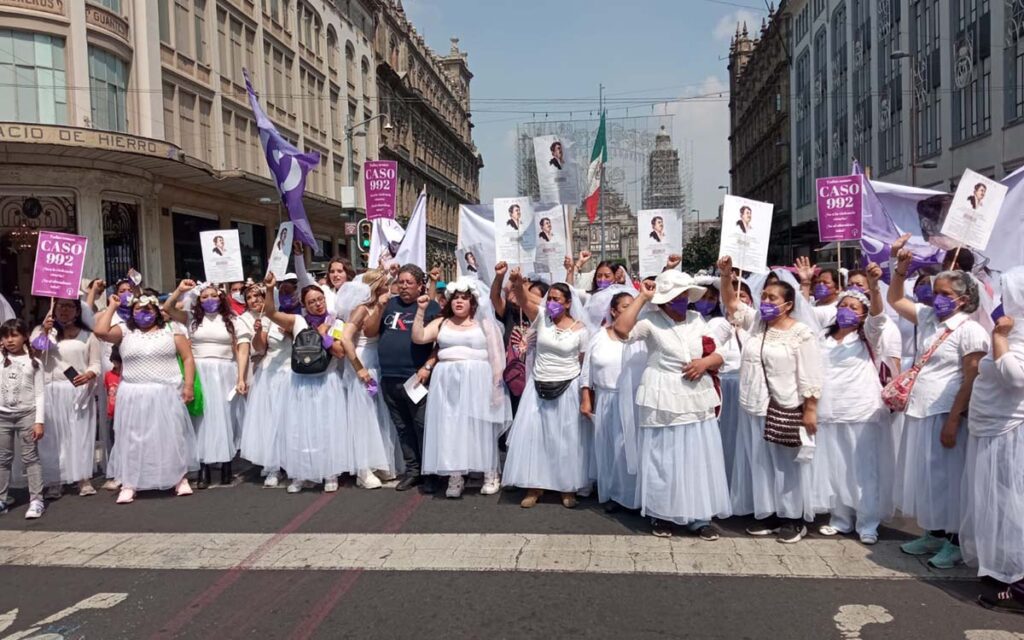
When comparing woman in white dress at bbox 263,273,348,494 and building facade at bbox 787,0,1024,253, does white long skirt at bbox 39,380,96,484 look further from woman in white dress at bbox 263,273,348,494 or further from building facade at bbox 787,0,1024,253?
building facade at bbox 787,0,1024,253

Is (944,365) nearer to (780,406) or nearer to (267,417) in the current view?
(780,406)

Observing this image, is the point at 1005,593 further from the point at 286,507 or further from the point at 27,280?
the point at 27,280

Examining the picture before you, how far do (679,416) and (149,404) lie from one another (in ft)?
15.3

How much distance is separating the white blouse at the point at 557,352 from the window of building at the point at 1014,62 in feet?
68.2

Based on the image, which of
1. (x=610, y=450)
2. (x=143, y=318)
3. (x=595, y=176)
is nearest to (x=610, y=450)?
(x=610, y=450)

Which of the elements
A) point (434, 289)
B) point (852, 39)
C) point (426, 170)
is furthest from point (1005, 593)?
point (426, 170)

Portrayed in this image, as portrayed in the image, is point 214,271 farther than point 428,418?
Yes

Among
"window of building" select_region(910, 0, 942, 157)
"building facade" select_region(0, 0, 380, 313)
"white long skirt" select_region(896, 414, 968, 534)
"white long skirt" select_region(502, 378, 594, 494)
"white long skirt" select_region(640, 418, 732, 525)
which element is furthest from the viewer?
"window of building" select_region(910, 0, 942, 157)

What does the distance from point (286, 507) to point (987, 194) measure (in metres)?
5.97

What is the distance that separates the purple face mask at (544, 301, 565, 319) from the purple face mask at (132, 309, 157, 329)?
141 inches

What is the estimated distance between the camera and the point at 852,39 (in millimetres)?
40781

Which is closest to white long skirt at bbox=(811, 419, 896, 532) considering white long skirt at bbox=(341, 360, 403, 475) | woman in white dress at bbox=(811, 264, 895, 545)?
woman in white dress at bbox=(811, 264, 895, 545)

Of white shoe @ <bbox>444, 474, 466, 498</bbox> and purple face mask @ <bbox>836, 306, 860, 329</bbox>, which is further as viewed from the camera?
white shoe @ <bbox>444, 474, 466, 498</bbox>

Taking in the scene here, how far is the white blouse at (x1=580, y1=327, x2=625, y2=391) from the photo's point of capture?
20.8 feet
